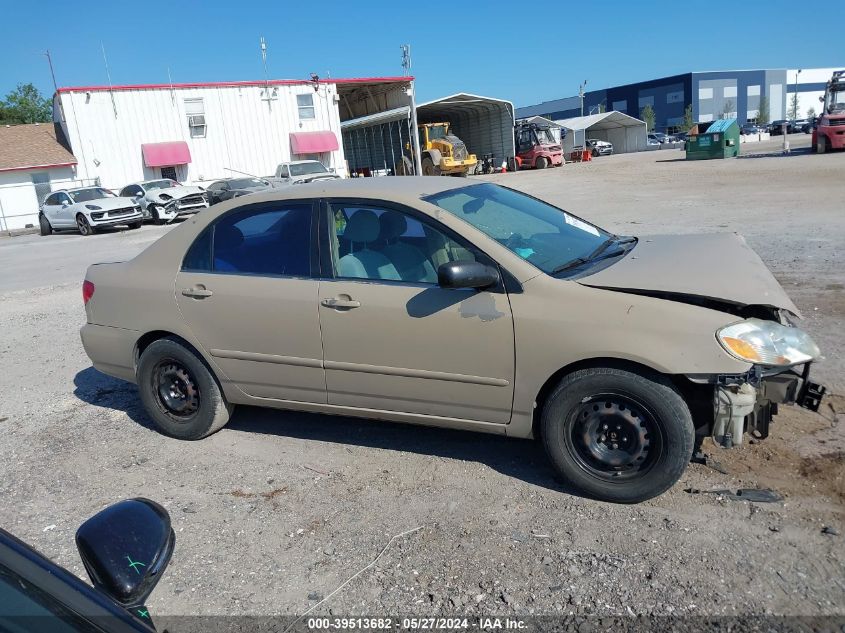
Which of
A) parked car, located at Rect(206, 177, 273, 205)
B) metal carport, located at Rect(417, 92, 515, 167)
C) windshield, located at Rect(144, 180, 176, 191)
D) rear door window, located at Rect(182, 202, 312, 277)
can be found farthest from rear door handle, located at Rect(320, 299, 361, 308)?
metal carport, located at Rect(417, 92, 515, 167)

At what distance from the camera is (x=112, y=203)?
2392 centimetres

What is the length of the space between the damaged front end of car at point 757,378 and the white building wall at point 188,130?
34.3 metres

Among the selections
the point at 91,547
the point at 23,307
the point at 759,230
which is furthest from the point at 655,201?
the point at 91,547

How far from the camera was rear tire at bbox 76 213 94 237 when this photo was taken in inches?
941

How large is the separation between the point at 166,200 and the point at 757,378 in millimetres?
24400

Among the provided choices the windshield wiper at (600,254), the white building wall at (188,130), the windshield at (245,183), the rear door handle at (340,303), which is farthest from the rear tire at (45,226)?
the windshield wiper at (600,254)

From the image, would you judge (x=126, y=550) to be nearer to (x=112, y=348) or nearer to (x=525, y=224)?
(x=525, y=224)

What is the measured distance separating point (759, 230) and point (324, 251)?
31.9 feet

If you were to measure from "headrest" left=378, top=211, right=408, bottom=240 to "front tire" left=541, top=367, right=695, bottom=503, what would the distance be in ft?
4.31

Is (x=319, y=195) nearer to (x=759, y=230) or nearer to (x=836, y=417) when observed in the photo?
(x=836, y=417)

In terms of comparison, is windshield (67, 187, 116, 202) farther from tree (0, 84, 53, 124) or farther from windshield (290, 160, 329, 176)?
tree (0, 84, 53, 124)

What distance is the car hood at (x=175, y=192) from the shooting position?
24.7m

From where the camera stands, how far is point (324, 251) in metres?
4.14

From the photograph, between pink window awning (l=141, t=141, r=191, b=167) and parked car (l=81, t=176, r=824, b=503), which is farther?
pink window awning (l=141, t=141, r=191, b=167)
